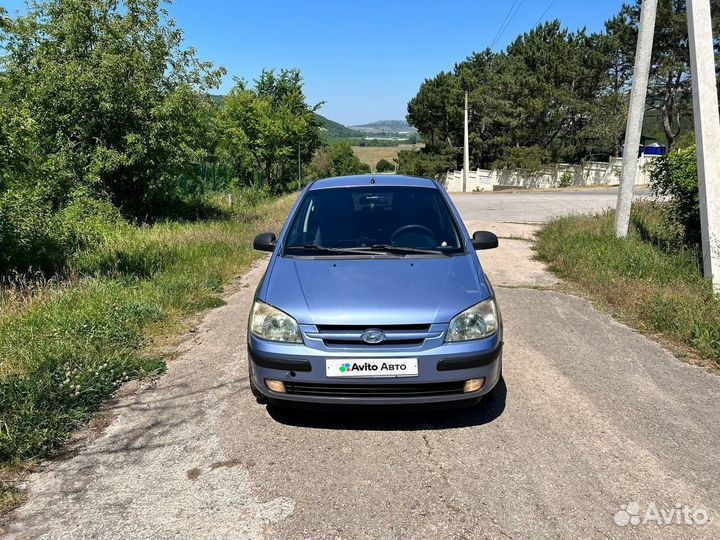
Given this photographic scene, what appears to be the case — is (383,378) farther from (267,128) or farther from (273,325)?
(267,128)

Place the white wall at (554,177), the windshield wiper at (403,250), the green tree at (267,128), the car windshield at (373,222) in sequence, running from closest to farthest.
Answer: the windshield wiper at (403,250), the car windshield at (373,222), the green tree at (267,128), the white wall at (554,177)

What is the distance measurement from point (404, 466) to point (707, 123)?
5691 millimetres

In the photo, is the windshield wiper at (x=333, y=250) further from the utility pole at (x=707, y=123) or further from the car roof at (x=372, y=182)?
the utility pole at (x=707, y=123)

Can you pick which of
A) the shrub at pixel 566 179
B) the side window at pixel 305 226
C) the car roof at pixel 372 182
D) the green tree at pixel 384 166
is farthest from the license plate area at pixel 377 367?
the green tree at pixel 384 166

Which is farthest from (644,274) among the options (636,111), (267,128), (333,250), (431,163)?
(431,163)

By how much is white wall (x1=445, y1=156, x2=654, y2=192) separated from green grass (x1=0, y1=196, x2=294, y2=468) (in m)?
37.5

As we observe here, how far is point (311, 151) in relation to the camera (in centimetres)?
4234

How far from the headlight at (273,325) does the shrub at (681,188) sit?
22.8 ft

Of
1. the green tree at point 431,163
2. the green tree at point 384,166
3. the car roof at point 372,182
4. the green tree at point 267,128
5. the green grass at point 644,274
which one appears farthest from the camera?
the green tree at point 384,166

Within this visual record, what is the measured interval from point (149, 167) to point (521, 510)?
12846mm

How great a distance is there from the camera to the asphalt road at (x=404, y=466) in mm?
2498

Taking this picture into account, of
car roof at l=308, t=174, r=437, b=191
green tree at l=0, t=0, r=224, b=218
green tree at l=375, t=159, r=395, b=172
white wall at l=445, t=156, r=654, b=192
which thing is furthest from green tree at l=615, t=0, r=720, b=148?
green tree at l=375, t=159, r=395, b=172

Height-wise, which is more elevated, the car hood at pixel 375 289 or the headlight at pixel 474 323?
the car hood at pixel 375 289

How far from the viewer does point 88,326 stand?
4.94m
